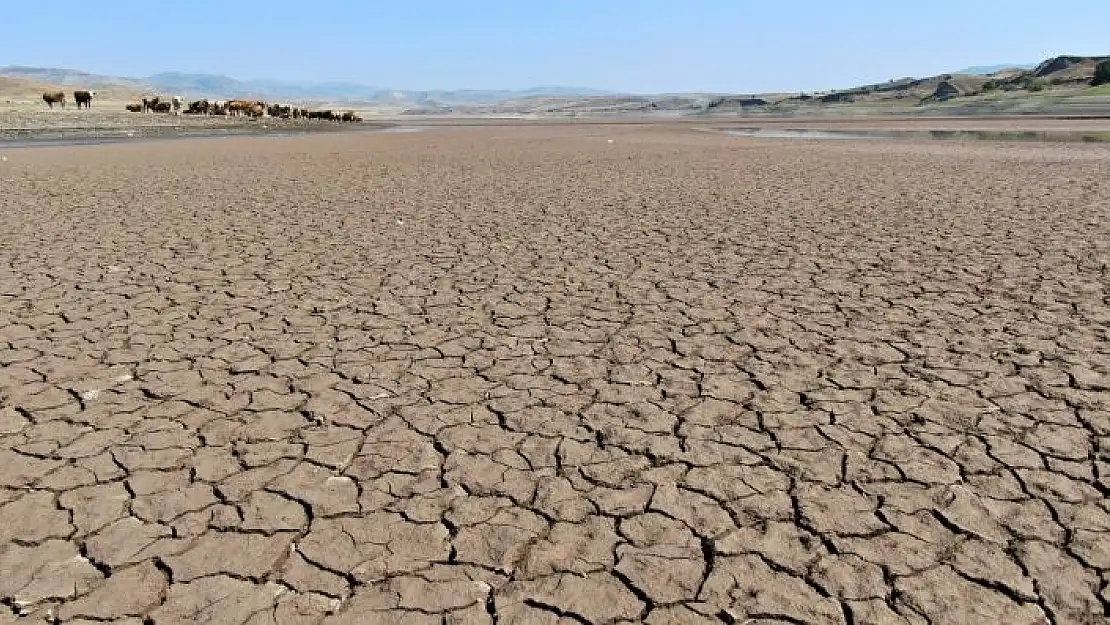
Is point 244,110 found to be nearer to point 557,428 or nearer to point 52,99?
point 52,99

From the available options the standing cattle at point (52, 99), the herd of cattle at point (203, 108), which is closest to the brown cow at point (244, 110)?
the herd of cattle at point (203, 108)

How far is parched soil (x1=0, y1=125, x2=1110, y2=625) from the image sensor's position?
2484 millimetres

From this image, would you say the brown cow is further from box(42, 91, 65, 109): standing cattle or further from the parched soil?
the parched soil

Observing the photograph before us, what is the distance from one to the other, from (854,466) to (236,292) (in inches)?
208

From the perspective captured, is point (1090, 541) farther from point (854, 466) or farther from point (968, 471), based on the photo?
point (854, 466)

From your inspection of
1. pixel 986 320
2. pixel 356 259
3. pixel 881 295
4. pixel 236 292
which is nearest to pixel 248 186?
pixel 356 259

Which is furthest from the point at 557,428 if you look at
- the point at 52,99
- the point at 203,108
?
the point at 52,99

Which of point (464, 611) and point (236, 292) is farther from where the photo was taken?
point (236, 292)

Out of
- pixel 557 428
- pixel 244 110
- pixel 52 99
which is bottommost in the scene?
pixel 557 428

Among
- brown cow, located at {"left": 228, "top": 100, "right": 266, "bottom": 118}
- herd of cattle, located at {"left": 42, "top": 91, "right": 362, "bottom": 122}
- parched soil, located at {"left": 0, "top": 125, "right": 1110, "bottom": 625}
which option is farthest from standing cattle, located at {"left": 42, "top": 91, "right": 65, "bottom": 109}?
parched soil, located at {"left": 0, "top": 125, "right": 1110, "bottom": 625}

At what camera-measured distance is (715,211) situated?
1073 cm

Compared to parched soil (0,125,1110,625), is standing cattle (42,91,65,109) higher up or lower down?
higher up

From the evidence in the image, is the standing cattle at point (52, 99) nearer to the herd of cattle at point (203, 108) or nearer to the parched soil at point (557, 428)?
the herd of cattle at point (203, 108)

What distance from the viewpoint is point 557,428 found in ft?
12.1
